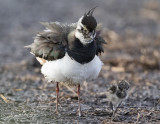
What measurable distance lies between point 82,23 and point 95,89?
8.17ft

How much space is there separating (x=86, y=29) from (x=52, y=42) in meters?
0.71

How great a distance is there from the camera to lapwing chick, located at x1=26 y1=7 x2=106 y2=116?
6273mm

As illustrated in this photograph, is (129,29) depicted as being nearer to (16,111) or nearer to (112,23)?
(112,23)

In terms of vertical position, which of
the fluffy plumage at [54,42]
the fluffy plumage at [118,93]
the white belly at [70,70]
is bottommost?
the fluffy plumage at [118,93]

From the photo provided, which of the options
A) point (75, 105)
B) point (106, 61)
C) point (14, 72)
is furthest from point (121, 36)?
point (75, 105)

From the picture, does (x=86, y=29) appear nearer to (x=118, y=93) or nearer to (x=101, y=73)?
(x=118, y=93)

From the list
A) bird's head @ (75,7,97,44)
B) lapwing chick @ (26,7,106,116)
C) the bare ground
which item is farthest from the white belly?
the bare ground

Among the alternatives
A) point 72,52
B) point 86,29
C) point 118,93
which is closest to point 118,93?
point 118,93

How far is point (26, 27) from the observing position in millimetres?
13547

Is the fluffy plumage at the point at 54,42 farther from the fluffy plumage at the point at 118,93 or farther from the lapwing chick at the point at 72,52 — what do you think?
the fluffy plumage at the point at 118,93

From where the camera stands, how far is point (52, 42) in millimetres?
6672

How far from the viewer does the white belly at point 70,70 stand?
632cm

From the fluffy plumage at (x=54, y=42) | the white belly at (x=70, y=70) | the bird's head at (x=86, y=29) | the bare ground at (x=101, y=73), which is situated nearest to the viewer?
the bird's head at (x=86, y=29)

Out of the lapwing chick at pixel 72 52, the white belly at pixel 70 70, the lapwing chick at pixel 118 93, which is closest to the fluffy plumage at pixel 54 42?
the lapwing chick at pixel 72 52
